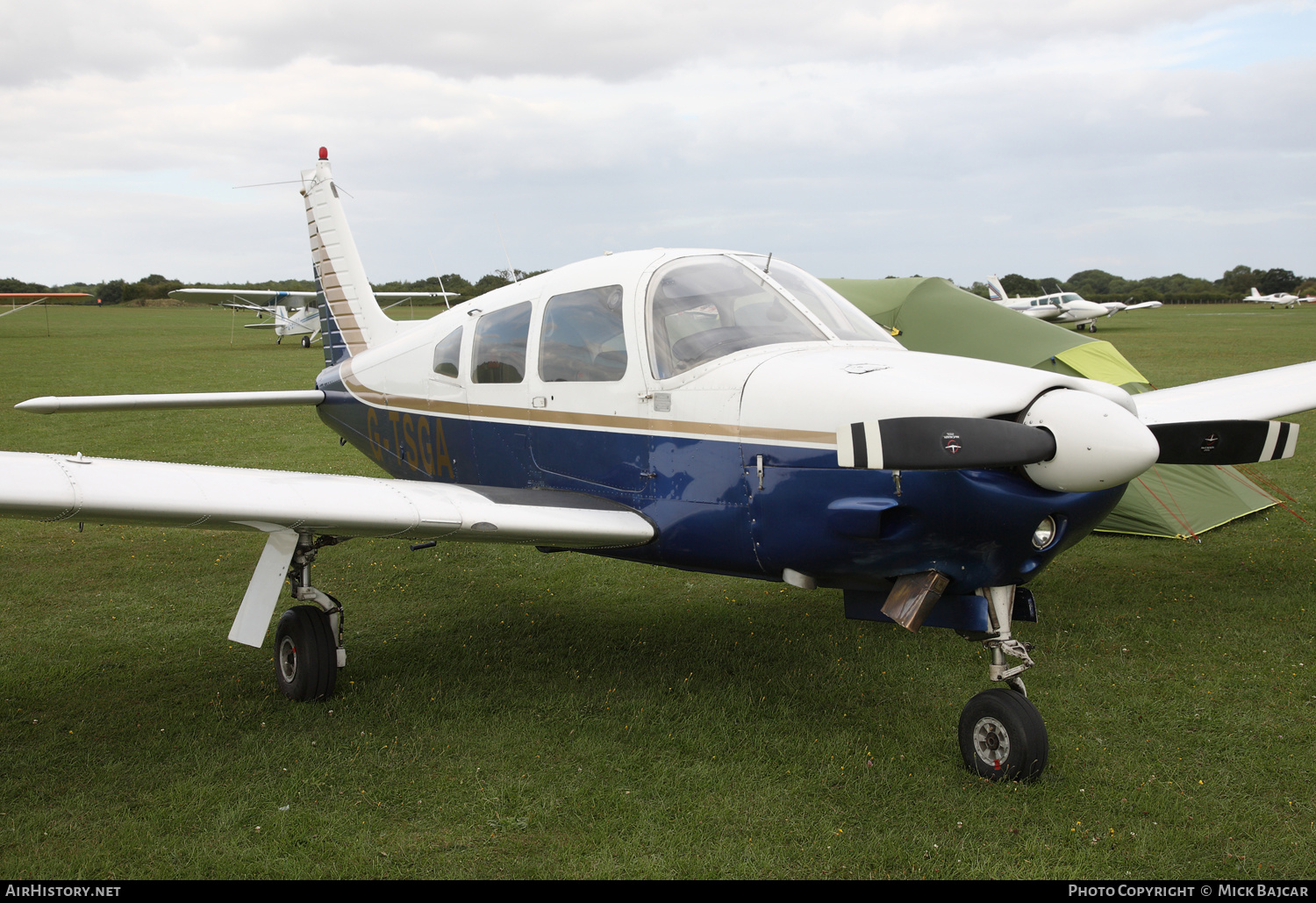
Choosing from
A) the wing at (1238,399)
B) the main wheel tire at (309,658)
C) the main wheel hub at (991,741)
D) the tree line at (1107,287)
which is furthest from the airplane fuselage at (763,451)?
the tree line at (1107,287)

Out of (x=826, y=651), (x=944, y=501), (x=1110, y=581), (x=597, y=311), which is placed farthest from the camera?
(x=1110, y=581)

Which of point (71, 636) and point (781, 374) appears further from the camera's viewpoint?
point (71, 636)

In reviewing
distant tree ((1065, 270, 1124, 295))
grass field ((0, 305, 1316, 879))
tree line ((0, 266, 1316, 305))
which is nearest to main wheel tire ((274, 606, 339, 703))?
grass field ((0, 305, 1316, 879))

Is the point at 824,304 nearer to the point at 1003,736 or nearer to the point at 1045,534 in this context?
the point at 1045,534

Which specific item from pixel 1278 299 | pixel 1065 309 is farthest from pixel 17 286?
pixel 1278 299

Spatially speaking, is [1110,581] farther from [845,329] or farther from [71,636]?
[71,636]

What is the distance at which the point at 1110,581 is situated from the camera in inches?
270

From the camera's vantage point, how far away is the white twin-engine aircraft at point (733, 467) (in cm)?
349

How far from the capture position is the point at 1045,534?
146 inches

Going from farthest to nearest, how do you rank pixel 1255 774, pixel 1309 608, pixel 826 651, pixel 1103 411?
pixel 1309 608 < pixel 826 651 < pixel 1255 774 < pixel 1103 411

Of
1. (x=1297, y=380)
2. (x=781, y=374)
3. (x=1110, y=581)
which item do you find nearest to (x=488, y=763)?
(x=781, y=374)

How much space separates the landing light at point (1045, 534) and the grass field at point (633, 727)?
1.06m

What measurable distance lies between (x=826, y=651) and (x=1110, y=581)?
8.91 feet

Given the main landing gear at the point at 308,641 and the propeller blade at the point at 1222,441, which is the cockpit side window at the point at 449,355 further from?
the propeller blade at the point at 1222,441
